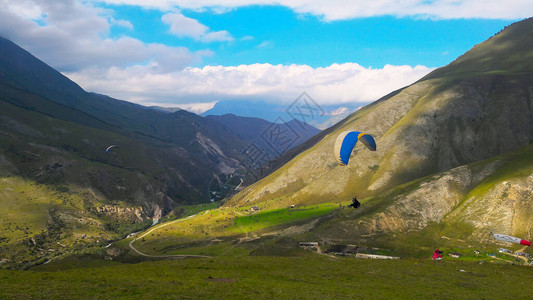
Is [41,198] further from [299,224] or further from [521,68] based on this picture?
[521,68]

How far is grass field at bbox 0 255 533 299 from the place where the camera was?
26.8 meters

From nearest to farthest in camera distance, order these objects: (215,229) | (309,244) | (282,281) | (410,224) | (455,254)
→ 1. (282,281)
2. (455,254)
3. (309,244)
4. (410,224)
5. (215,229)

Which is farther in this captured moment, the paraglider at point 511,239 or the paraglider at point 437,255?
the paraglider at point 437,255

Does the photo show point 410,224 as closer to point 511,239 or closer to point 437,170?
point 511,239

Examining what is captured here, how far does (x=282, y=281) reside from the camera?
34719 mm

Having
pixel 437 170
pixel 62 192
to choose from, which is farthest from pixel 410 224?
pixel 62 192

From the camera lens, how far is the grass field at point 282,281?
2681cm

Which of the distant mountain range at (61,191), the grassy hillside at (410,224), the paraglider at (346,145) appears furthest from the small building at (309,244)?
the distant mountain range at (61,191)

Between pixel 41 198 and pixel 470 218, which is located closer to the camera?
pixel 470 218

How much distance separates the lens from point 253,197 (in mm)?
152250

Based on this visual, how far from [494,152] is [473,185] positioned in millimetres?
42808

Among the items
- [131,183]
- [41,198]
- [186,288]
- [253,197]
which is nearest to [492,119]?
[253,197]

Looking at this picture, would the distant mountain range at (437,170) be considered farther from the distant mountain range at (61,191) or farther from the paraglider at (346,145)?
the distant mountain range at (61,191)

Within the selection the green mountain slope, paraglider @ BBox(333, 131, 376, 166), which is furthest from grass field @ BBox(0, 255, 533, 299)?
the green mountain slope
